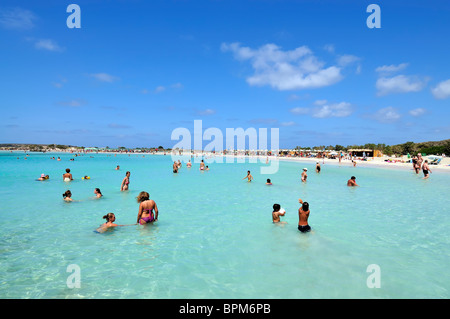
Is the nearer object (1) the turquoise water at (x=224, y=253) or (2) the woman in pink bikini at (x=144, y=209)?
(1) the turquoise water at (x=224, y=253)

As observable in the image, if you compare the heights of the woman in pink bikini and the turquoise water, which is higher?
the woman in pink bikini

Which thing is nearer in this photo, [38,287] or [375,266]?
[38,287]

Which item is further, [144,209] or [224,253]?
[144,209]

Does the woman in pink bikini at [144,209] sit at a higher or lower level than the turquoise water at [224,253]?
higher

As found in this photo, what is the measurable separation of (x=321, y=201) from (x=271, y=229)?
5958 millimetres

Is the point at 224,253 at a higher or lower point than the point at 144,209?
lower

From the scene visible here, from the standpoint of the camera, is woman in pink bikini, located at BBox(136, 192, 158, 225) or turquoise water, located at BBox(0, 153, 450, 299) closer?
turquoise water, located at BBox(0, 153, 450, 299)

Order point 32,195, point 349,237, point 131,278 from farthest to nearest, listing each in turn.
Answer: point 32,195
point 349,237
point 131,278

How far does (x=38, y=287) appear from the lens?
15.2 ft
